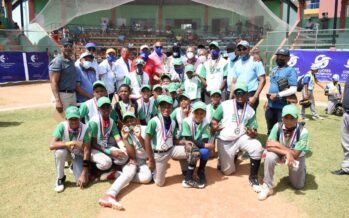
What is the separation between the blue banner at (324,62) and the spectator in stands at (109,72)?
11.7m

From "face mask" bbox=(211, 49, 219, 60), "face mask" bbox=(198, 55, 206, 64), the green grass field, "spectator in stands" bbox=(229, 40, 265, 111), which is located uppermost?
"face mask" bbox=(211, 49, 219, 60)

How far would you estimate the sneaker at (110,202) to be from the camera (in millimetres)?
4140

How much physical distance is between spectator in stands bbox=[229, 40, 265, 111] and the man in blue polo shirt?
24 centimetres

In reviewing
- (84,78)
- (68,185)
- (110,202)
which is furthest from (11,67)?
(110,202)

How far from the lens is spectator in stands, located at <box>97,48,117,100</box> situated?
703cm

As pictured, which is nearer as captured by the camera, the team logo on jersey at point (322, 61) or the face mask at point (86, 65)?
the face mask at point (86, 65)

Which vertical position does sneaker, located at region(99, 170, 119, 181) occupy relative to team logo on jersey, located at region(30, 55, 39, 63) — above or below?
below

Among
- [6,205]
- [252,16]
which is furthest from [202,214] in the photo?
[252,16]

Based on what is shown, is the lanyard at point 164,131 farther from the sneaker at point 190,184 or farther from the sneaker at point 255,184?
the sneaker at point 255,184

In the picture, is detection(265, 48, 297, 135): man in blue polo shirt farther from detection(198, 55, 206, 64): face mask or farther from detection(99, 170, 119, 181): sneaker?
detection(99, 170, 119, 181): sneaker

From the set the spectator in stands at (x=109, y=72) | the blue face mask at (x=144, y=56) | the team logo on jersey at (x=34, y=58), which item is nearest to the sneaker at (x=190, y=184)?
the spectator in stands at (x=109, y=72)

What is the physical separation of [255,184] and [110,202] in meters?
Result: 2.11

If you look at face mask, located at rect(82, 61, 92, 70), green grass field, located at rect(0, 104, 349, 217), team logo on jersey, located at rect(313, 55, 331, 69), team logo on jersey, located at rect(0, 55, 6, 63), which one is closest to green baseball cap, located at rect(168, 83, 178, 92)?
face mask, located at rect(82, 61, 92, 70)

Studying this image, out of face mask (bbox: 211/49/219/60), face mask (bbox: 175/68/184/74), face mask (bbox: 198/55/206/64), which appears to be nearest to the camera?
face mask (bbox: 211/49/219/60)
